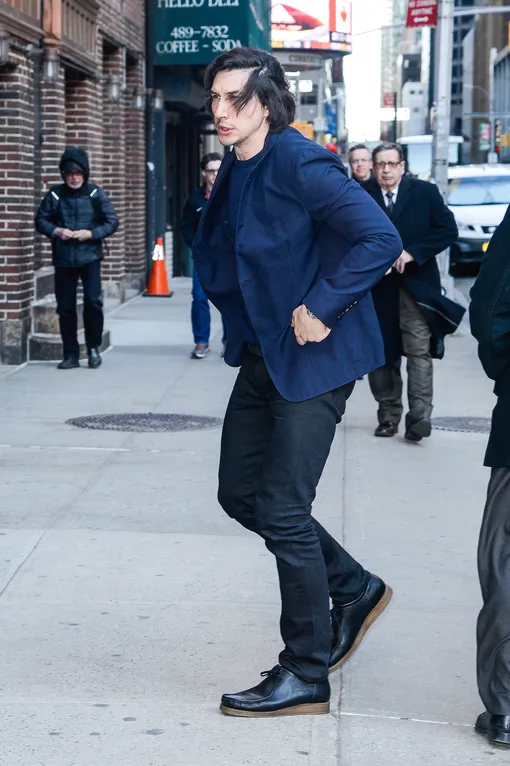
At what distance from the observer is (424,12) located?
19.8 m

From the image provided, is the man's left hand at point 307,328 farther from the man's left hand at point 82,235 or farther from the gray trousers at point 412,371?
the man's left hand at point 82,235

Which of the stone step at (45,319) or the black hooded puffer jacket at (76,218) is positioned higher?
the black hooded puffer jacket at (76,218)

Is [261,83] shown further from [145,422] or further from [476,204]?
[476,204]

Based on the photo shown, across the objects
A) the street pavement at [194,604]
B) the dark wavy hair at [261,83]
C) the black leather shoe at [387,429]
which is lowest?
the street pavement at [194,604]

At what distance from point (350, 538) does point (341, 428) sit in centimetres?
332

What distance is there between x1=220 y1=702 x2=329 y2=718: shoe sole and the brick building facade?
8.67 metres

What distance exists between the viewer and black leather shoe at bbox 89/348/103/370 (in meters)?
12.6

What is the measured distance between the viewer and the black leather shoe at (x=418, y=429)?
9.29m

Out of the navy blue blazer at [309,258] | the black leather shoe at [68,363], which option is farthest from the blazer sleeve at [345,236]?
the black leather shoe at [68,363]

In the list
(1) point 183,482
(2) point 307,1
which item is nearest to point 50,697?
(1) point 183,482

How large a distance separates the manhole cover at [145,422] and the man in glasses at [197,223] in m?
3.04

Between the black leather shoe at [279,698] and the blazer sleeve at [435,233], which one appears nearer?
the black leather shoe at [279,698]

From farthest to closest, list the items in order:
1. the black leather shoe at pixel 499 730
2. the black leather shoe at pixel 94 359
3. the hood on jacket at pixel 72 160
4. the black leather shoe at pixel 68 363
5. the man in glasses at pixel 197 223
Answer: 1. the man in glasses at pixel 197 223
2. the black leather shoe at pixel 94 359
3. the black leather shoe at pixel 68 363
4. the hood on jacket at pixel 72 160
5. the black leather shoe at pixel 499 730

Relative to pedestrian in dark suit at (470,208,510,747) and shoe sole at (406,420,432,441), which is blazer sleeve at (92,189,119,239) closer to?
shoe sole at (406,420,432,441)
